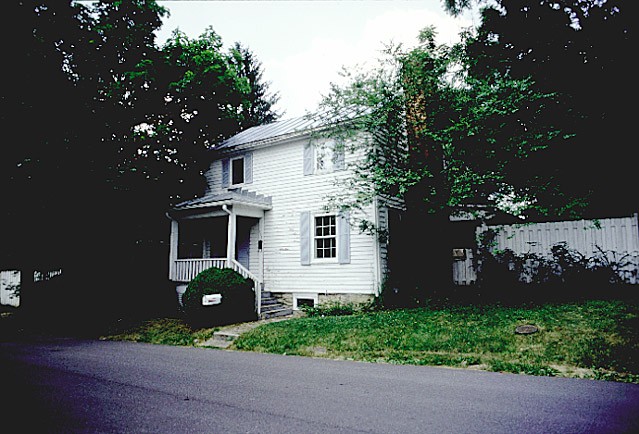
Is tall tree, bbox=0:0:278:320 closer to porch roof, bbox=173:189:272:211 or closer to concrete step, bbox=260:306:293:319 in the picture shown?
porch roof, bbox=173:189:272:211

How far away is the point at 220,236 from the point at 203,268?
7.56ft

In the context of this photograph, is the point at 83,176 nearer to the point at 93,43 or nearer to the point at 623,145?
the point at 93,43

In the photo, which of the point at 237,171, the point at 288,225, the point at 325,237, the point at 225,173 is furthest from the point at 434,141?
the point at 225,173

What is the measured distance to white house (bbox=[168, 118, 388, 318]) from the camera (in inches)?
533

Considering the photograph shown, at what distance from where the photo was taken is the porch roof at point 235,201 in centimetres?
1398

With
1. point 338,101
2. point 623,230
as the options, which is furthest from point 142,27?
point 623,230

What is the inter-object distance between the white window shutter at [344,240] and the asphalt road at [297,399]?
5816mm

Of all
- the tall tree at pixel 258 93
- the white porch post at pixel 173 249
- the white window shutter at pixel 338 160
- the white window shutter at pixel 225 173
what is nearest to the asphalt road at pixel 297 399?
the white window shutter at pixel 338 160

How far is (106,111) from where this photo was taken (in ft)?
49.5

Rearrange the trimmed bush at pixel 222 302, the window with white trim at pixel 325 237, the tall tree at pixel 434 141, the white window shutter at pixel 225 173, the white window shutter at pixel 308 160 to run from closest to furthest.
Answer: the tall tree at pixel 434 141 → the trimmed bush at pixel 222 302 → the window with white trim at pixel 325 237 → the white window shutter at pixel 308 160 → the white window shutter at pixel 225 173

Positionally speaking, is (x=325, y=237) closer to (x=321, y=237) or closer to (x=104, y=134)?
(x=321, y=237)

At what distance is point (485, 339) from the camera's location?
8320 mm

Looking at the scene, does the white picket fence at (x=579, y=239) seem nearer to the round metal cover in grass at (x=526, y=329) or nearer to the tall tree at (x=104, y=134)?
the round metal cover in grass at (x=526, y=329)

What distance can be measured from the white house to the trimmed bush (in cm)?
58
